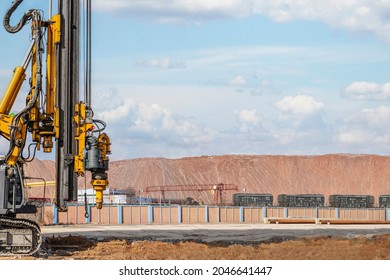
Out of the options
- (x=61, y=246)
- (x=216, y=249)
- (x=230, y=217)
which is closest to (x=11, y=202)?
(x=61, y=246)

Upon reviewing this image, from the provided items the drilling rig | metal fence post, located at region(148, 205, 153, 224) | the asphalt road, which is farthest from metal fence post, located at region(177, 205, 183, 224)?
the drilling rig

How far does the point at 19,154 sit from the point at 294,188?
14923 cm

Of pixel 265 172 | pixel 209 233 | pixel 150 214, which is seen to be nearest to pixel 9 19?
pixel 209 233

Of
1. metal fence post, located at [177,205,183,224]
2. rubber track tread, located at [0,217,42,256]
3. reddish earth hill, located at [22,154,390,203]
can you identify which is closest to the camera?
rubber track tread, located at [0,217,42,256]

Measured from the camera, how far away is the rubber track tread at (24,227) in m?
22.6

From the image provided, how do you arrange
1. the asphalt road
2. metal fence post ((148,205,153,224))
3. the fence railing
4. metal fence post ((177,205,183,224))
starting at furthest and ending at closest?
metal fence post ((177,205,183,224)), metal fence post ((148,205,153,224)), the fence railing, the asphalt road

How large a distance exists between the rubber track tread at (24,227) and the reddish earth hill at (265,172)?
→ 134333mm

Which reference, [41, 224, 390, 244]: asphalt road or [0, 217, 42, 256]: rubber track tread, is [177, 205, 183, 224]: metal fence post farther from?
[0, 217, 42, 256]: rubber track tread

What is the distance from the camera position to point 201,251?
2612 centimetres

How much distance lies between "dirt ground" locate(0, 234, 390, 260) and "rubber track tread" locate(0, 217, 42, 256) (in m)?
0.46

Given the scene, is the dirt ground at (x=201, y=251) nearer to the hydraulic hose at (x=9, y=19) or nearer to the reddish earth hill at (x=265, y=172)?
the hydraulic hose at (x=9, y=19)

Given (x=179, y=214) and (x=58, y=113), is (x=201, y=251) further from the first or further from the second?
(x=179, y=214)

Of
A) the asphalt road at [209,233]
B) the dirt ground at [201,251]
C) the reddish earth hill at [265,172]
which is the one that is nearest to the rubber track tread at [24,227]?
the dirt ground at [201,251]

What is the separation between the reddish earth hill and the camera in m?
161
